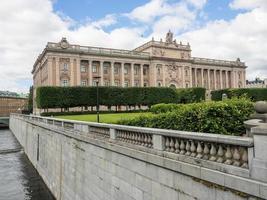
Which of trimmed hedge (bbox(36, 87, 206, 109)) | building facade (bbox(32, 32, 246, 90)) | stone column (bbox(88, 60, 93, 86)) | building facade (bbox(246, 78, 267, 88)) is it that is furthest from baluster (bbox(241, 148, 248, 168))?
building facade (bbox(246, 78, 267, 88))

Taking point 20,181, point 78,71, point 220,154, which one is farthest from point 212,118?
point 78,71

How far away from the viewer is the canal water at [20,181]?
2011cm

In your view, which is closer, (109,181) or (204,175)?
(204,175)

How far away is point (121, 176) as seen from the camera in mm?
9719

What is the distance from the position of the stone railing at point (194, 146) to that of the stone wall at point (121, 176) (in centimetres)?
16

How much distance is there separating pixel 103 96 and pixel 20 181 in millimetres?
31736

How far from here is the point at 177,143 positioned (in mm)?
7211

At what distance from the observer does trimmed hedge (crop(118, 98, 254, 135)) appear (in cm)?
1159

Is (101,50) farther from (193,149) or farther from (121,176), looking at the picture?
(193,149)

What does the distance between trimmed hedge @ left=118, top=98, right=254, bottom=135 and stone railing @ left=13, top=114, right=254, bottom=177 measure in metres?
2.86

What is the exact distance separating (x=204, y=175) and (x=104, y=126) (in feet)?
21.5

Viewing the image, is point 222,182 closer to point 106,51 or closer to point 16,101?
point 106,51

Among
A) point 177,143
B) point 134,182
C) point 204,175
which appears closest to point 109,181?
point 134,182

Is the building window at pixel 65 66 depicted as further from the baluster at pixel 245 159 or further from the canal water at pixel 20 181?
the baluster at pixel 245 159
